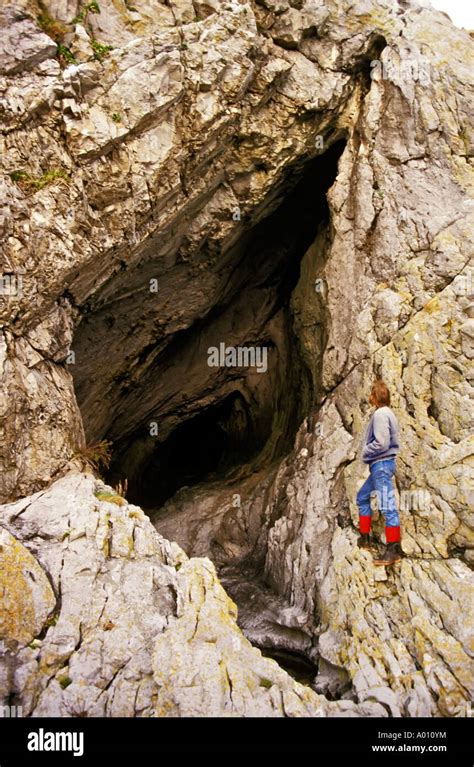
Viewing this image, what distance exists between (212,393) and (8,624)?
1021 centimetres

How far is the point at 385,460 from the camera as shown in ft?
27.1

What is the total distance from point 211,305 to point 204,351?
1.66 metres

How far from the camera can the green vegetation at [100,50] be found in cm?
977

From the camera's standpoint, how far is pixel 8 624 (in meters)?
5.99

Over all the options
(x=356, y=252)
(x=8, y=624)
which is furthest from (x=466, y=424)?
(x=8, y=624)

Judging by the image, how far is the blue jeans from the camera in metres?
8.09

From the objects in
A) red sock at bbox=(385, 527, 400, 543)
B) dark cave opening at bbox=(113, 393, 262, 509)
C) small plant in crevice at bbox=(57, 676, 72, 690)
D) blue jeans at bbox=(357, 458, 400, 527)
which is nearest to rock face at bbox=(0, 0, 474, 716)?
small plant in crevice at bbox=(57, 676, 72, 690)

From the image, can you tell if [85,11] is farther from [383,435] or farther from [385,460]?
[385,460]

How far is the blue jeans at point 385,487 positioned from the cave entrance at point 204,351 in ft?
14.6

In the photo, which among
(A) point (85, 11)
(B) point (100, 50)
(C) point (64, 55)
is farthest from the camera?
(A) point (85, 11)

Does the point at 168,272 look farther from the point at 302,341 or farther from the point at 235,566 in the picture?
the point at 235,566

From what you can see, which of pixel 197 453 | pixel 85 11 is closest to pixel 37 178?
pixel 85 11
